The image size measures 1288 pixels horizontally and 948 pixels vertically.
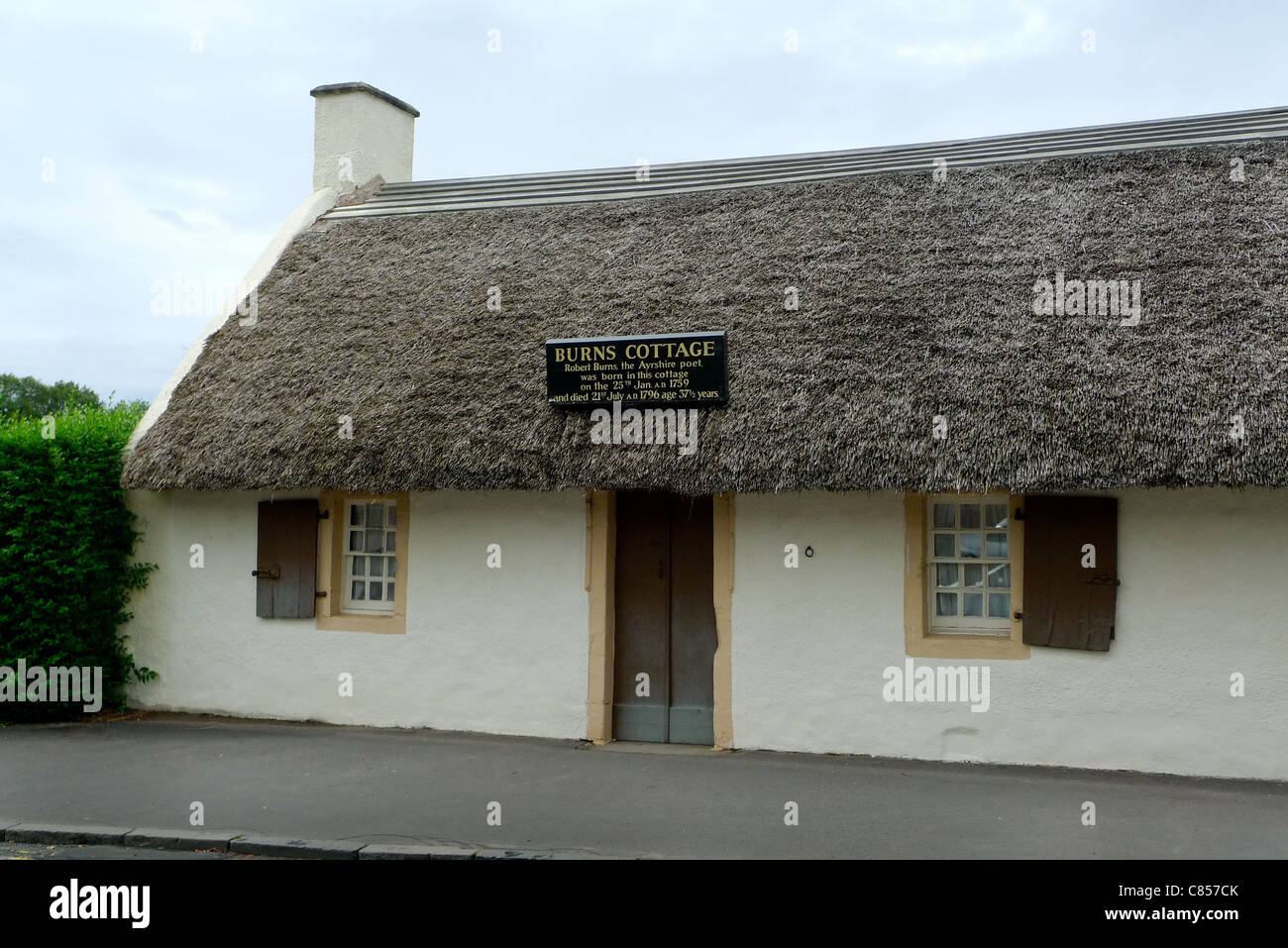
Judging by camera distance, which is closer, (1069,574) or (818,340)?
(1069,574)

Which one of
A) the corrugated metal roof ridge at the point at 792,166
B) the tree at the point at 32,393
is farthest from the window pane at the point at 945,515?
the tree at the point at 32,393

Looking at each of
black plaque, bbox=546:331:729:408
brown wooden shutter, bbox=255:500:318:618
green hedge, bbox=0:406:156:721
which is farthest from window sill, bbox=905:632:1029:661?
green hedge, bbox=0:406:156:721

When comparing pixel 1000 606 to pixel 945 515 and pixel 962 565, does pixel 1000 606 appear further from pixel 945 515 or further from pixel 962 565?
pixel 945 515

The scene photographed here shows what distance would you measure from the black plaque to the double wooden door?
0.97 m

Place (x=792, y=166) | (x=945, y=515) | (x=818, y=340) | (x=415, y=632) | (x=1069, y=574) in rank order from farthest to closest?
(x=792, y=166), (x=415, y=632), (x=818, y=340), (x=945, y=515), (x=1069, y=574)

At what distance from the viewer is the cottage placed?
804 cm

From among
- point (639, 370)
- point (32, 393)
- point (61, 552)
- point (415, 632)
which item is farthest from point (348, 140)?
point (32, 393)

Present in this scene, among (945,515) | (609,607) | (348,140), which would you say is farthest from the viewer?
(348,140)

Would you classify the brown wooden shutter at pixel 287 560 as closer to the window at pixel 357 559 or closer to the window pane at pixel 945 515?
the window at pixel 357 559

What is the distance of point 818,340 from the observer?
9125 millimetres

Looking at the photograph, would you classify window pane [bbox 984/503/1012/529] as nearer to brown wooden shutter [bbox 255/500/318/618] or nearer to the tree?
brown wooden shutter [bbox 255/500/318/618]

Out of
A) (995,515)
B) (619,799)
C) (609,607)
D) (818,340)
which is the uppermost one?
(818,340)

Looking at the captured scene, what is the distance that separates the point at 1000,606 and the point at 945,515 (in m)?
0.81
